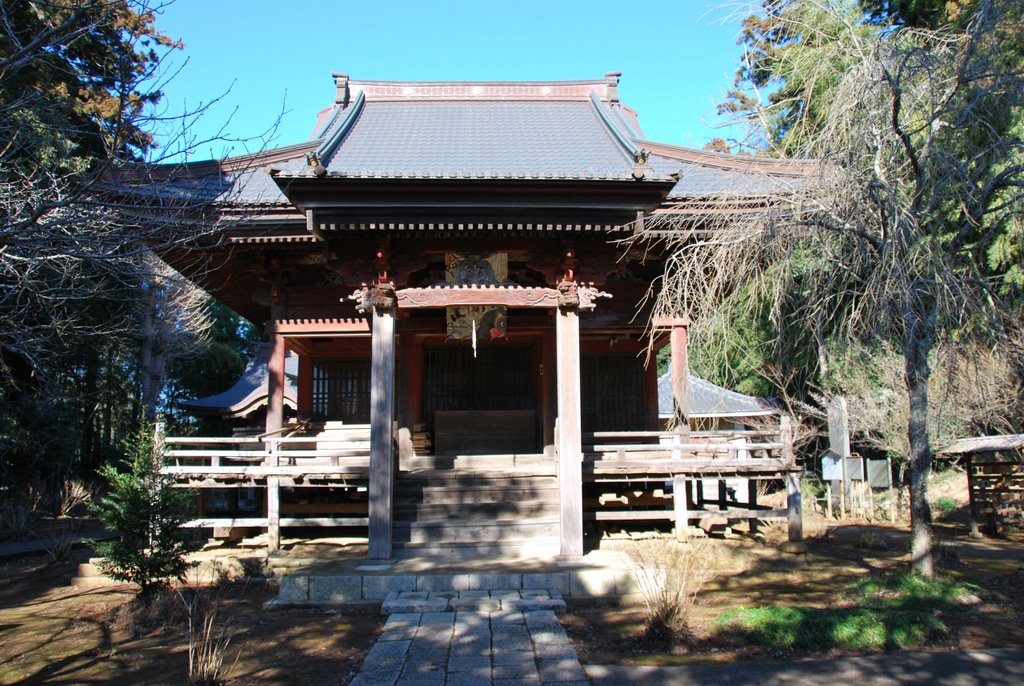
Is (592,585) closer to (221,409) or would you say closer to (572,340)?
(572,340)

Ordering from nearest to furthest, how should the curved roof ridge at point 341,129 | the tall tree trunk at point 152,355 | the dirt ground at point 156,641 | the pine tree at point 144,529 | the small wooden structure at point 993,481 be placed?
the dirt ground at point 156,641 < the pine tree at point 144,529 < the curved roof ridge at point 341,129 < the small wooden structure at point 993,481 < the tall tree trunk at point 152,355

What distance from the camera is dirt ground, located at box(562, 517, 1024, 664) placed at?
18.6 ft

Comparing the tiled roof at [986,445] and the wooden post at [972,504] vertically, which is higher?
the tiled roof at [986,445]

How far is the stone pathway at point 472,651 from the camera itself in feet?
16.4

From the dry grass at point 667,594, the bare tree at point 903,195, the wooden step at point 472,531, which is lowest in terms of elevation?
the dry grass at point 667,594

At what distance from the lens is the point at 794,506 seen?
1132 centimetres

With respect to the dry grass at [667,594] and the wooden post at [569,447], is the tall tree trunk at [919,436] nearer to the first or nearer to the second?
the dry grass at [667,594]

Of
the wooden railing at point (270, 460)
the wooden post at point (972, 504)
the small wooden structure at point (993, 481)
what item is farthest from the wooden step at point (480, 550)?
the wooden post at point (972, 504)

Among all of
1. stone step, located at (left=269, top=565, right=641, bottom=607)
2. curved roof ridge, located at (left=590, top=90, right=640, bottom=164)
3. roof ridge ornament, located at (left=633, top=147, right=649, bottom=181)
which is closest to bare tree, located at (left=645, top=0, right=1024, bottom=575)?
roof ridge ornament, located at (left=633, top=147, right=649, bottom=181)

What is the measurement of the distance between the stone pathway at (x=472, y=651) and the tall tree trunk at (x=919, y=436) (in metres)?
3.82

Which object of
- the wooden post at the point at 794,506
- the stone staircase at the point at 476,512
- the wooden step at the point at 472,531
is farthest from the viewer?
the wooden post at the point at 794,506

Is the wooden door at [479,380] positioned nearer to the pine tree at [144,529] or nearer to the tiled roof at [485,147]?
the tiled roof at [485,147]

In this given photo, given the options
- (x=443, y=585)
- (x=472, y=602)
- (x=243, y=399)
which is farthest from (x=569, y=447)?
(x=243, y=399)

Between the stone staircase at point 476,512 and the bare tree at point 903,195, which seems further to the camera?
the stone staircase at point 476,512
